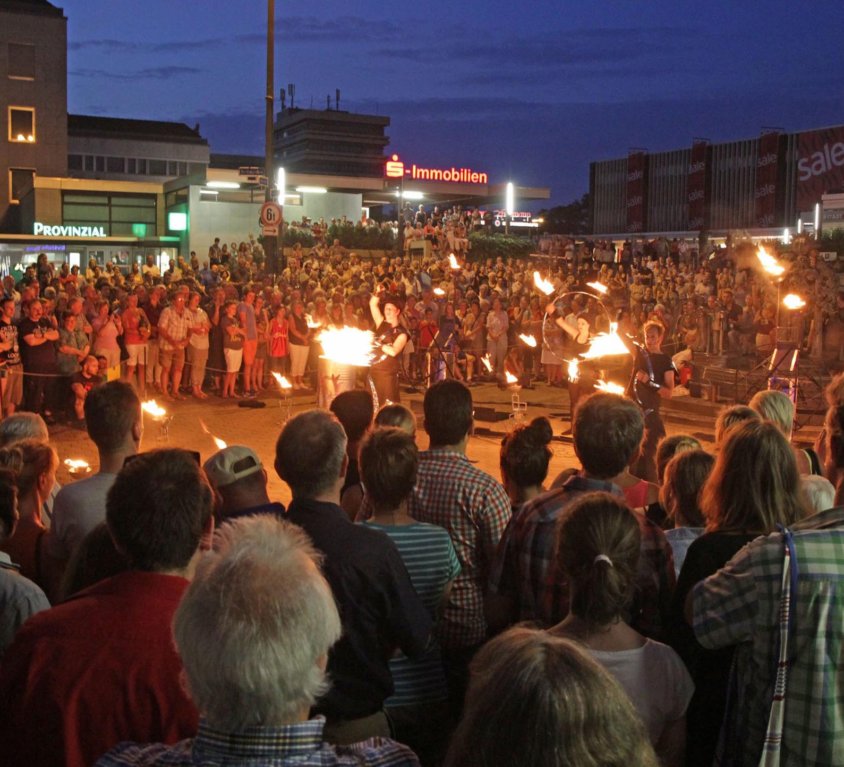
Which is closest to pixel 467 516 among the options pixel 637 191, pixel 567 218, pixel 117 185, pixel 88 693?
pixel 88 693

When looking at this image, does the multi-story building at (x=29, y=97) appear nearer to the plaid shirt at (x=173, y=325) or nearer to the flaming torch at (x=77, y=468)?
the plaid shirt at (x=173, y=325)

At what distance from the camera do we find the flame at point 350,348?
13.2 metres

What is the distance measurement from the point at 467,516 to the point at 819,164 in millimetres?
43911

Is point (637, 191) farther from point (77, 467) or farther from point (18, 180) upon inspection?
point (77, 467)

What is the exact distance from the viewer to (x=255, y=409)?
15938mm

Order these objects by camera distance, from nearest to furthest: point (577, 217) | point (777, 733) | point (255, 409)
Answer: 1. point (777, 733)
2. point (255, 409)
3. point (577, 217)

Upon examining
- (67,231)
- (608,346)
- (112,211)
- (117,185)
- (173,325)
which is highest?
(117,185)

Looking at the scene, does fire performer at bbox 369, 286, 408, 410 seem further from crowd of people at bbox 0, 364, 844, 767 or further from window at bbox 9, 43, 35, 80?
window at bbox 9, 43, 35, 80

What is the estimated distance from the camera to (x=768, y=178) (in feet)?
174

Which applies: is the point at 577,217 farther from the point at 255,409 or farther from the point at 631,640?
the point at 631,640

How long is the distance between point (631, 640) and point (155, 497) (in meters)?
1.45

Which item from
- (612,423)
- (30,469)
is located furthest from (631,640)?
(30,469)

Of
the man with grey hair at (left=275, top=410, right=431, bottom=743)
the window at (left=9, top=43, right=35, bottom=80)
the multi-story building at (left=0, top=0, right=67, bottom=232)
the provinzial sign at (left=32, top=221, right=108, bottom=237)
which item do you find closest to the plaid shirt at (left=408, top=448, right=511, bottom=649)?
the man with grey hair at (left=275, top=410, right=431, bottom=743)

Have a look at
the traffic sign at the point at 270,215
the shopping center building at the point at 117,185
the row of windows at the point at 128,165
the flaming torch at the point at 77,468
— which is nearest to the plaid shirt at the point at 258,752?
the flaming torch at the point at 77,468
